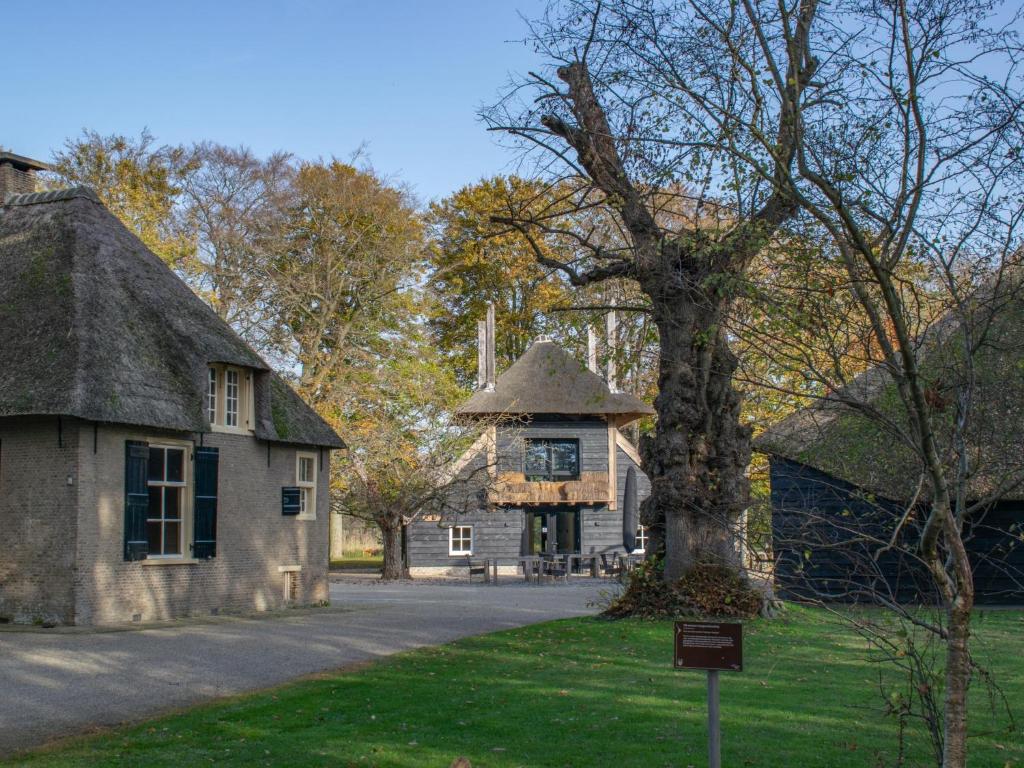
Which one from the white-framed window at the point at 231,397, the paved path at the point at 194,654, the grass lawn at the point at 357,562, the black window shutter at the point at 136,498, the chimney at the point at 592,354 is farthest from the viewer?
the grass lawn at the point at 357,562

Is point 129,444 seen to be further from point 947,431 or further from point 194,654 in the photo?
point 947,431

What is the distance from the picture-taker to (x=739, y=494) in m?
17.3

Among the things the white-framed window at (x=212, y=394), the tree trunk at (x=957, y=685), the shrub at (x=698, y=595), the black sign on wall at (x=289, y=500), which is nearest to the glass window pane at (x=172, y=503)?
the white-framed window at (x=212, y=394)

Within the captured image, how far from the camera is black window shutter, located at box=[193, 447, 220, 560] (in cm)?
1948

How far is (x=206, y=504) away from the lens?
19703 mm

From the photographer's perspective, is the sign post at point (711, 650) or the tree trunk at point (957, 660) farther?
the sign post at point (711, 650)

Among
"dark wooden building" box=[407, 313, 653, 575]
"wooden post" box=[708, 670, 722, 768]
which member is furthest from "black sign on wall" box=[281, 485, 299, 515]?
"wooden post" box=[708, 670, 722, 768]

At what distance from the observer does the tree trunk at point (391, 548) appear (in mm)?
33428

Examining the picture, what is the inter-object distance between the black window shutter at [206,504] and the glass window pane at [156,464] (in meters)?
0.67

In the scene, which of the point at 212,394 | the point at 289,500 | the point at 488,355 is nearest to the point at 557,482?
the point at 488,355

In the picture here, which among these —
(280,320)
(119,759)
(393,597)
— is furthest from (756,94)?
(280,320)

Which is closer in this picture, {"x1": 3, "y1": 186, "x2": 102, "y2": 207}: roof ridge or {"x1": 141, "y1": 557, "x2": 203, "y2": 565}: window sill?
{"x1": 141, "y1": 557, "x2": 203, "y2": 565}: window sill

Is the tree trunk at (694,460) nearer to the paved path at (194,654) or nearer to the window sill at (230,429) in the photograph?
the paved path at (194,654)

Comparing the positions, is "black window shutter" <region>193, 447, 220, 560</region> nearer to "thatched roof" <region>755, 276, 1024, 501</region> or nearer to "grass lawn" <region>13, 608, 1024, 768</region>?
"grass lawn" <region>13, 608, 1024, 768</region>
